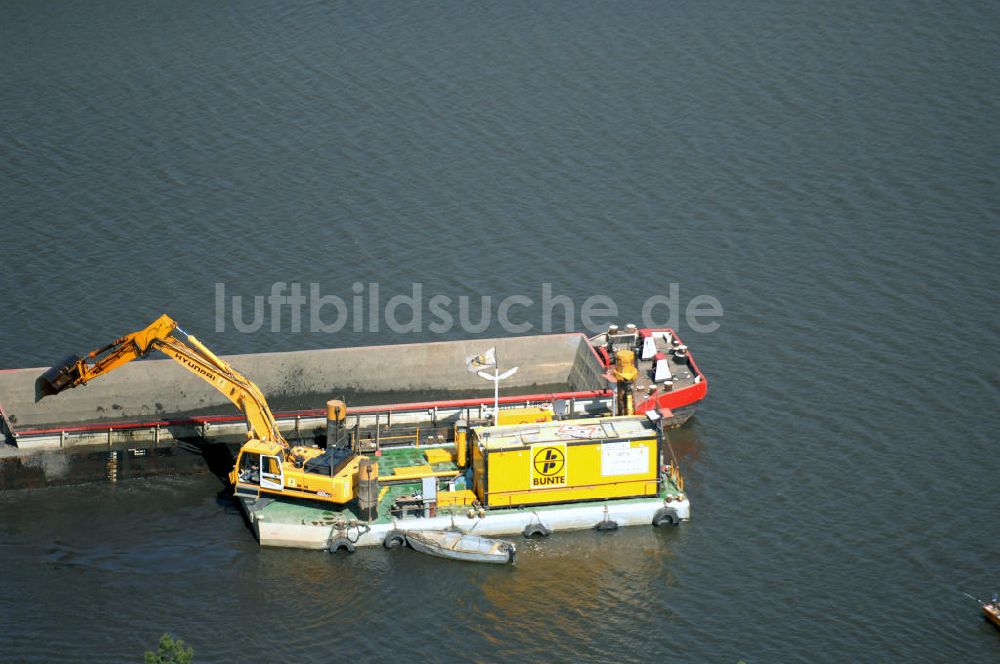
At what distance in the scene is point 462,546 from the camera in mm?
57281

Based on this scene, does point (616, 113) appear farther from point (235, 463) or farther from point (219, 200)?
point (235, 463)

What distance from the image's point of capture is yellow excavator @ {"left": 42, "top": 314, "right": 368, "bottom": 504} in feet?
192

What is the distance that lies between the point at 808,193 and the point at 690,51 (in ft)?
52.9

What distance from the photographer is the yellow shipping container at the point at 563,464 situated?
59.2 metres

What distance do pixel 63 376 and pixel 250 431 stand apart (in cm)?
692

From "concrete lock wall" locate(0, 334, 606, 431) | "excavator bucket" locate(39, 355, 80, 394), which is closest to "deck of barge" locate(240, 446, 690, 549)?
"concrete lock wall" locate(0, 334, 606, 431)

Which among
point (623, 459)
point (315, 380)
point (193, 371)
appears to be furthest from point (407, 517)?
point (315, 380)

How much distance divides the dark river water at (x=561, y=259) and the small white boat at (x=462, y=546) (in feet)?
1.45

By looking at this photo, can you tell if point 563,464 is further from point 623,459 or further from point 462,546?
point 462,546

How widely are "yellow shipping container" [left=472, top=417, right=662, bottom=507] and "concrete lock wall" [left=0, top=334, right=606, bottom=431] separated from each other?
20.9 ft

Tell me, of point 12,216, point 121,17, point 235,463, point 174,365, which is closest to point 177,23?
point 121,17
